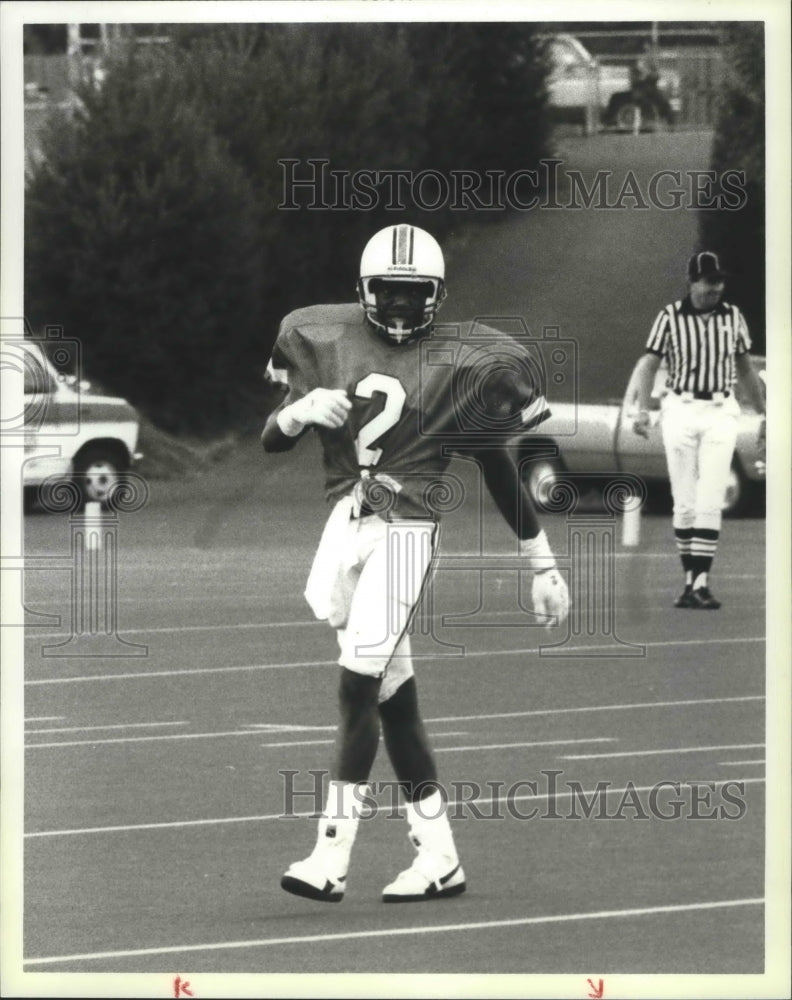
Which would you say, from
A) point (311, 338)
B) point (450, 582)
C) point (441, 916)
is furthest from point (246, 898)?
point (311, 338)

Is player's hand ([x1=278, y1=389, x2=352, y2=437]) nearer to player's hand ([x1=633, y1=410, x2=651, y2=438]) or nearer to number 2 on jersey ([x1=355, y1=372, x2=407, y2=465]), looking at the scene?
number 2 on jersey ([x1=355, y1=372, x2=407, y2=465])

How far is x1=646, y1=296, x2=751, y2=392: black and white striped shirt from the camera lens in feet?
21.0

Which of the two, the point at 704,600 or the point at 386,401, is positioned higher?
the point at 386,401

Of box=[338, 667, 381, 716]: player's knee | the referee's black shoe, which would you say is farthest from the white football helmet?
the referee's black shoe

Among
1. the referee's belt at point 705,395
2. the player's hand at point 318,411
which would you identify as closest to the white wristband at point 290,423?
the player's hand at point 318,411

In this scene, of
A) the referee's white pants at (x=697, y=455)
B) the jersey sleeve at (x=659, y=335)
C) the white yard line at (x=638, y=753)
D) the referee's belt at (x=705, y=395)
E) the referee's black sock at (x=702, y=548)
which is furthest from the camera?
the referee's black sock at (x=702, y=548)

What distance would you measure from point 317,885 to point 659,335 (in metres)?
1.81

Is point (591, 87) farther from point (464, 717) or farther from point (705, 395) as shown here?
point (464, 717)

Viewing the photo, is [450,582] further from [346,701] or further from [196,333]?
[196,333]

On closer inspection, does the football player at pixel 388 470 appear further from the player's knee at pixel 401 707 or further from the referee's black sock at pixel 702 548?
the referee's black sock at pixel 702 548

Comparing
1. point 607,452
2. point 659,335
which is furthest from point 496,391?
point 659,335

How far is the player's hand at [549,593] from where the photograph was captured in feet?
19.6

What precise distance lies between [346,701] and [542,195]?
134cm

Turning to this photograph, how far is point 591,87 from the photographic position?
6.55 meters
